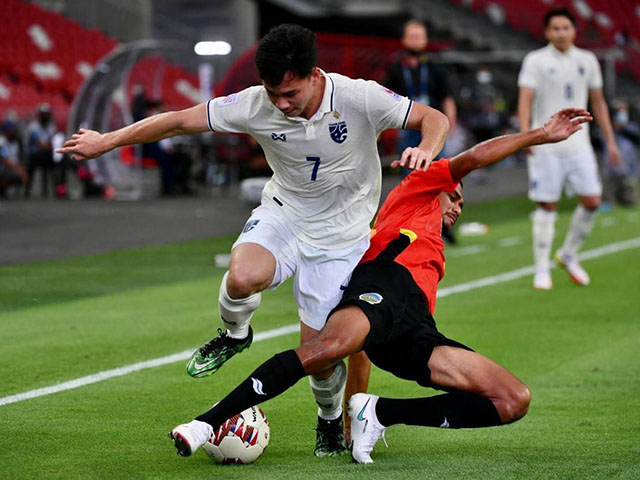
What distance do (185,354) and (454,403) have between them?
3252 millimetres

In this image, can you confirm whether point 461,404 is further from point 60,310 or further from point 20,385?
point 60,310

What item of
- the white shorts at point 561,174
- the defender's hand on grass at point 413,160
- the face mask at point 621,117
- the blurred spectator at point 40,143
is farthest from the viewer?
the blurred spectator at point 40,143

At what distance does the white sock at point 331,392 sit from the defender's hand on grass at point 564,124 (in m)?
1.36

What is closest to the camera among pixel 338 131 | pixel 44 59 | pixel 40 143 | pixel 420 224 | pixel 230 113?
pixel 338 131

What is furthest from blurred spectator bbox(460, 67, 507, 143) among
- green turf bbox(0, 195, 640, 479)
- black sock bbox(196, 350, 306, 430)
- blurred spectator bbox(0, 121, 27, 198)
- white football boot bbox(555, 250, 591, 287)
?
black sock bbox(196, 350, 306, 430)

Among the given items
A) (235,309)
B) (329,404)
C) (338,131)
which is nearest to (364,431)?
(329,404)

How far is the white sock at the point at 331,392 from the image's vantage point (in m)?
5.31

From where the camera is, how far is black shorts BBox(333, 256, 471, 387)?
5.03 meters

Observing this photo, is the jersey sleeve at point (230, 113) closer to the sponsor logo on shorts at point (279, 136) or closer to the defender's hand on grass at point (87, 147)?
the sponsor logo on shorts at point (279, 136)

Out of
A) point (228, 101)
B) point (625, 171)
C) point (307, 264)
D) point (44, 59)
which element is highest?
point (228, 101)

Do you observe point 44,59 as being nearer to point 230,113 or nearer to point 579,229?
point 579,229

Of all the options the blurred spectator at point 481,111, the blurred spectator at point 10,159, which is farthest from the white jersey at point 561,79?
the blurred spectator at point 481,111

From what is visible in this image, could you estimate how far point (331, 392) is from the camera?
533cm

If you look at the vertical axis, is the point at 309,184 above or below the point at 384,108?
below
